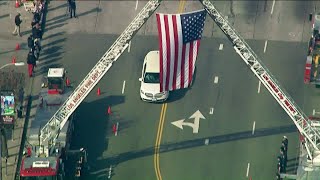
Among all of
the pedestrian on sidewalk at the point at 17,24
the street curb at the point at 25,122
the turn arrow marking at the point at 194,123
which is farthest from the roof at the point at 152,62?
the pedestrian on sidewalk at the point at 17,24

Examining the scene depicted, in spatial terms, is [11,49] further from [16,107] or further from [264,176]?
[264,176]

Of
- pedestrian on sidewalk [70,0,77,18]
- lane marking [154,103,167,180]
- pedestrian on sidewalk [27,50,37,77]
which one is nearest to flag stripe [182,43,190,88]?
lane marking [154,103,167,180]

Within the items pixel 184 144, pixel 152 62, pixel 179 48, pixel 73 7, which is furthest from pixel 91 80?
pixel 73 7

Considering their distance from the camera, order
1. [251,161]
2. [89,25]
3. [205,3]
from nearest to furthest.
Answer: [205,3] < [251,161] < [89,25]

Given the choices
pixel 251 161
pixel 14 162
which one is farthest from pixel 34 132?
pixel 251 161

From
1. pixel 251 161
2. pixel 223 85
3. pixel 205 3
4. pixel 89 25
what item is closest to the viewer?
pixel 205 3

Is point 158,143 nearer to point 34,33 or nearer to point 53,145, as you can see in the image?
point 53,145
